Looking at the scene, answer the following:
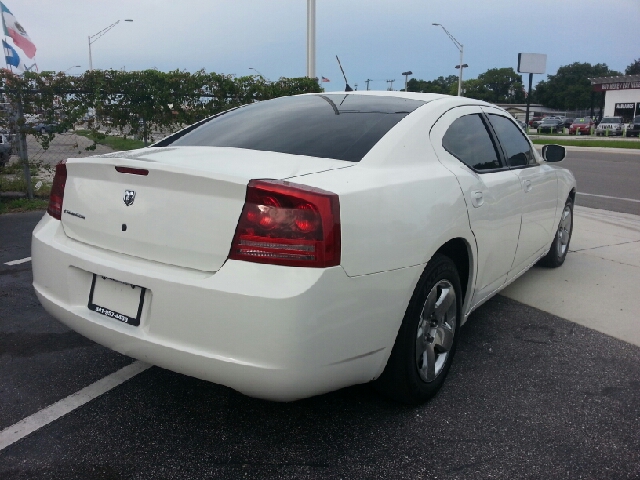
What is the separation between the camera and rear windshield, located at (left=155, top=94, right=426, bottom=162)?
2.83 meters

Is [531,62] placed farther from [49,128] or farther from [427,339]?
[427,339]

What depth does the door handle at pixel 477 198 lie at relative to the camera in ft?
10.2

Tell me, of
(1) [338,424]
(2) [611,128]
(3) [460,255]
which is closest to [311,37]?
(3) [460,255]

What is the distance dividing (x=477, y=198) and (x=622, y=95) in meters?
75.9

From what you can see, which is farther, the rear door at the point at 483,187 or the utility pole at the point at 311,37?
the utility pole at the point at 311,37

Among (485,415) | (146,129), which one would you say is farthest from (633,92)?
(485,415)

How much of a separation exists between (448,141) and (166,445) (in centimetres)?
213

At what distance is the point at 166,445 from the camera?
2.51 m

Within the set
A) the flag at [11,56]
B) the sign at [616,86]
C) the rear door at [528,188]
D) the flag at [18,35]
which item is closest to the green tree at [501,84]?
the sign at [616,86]

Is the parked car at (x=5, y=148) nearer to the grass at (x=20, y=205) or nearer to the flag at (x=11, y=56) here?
the grass at (x=20, y=205)

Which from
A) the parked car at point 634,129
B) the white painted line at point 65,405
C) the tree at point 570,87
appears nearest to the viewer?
the white painted line at point 65,405

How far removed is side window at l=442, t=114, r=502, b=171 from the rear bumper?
104cm

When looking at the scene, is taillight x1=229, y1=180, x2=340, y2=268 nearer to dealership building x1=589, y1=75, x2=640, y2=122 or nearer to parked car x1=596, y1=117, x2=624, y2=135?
parked car x1=596, y1=117, x2=624, y2=135

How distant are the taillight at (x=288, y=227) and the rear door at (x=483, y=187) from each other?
112 cm
